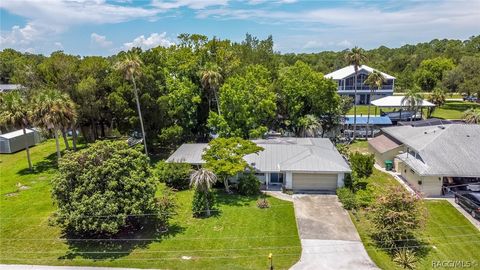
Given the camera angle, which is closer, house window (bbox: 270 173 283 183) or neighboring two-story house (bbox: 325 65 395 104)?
house window (bbox: 270 173 283 183)

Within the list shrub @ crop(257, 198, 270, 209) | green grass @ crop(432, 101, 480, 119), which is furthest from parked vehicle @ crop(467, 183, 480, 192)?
green grass @ crop(432, 101, 480, 119)

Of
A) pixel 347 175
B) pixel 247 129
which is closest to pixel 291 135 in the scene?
pixel 247 129

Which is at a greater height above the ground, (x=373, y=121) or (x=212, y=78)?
(x=212, y=78)

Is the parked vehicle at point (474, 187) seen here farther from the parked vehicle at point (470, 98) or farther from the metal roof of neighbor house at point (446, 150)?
the parked vehicle at point (470, 98)

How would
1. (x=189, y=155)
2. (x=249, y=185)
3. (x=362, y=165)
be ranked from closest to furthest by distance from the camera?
(x=249, y=185)
(x=362, y=165)
(x=189, y=155)

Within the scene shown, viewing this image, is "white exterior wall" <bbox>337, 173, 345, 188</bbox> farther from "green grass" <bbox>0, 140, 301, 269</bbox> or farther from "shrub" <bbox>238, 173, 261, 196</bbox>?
"shrub" <bbox>238, 173, 261, 196</bbox>

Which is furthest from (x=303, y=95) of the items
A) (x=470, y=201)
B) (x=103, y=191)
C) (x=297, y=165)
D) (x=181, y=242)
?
(x=103, y=191)

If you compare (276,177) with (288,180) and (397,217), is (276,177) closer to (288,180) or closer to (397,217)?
(288,180)
